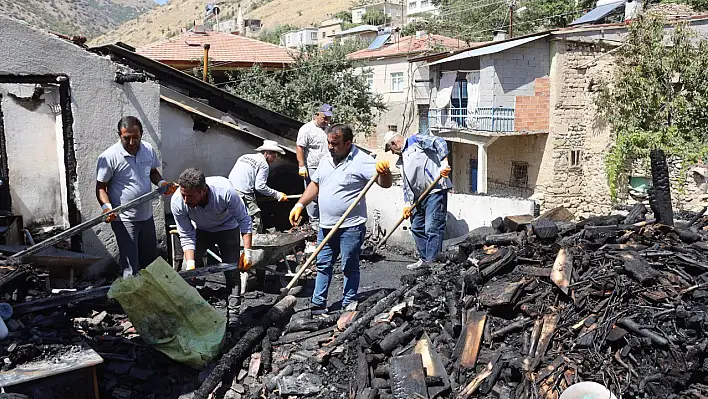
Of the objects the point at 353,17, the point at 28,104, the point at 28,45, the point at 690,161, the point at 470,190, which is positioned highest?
the point at 353,17

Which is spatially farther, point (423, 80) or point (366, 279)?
point (423, 80)

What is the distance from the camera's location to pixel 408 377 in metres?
4.34

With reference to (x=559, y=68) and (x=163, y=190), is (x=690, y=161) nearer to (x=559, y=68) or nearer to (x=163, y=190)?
(x=559, y=68)

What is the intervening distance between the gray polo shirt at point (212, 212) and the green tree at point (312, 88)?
45.8 ft

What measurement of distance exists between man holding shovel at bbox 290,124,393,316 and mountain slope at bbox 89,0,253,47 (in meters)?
73.7

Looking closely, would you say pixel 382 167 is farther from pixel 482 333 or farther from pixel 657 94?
pixel 657 94

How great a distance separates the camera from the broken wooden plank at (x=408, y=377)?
421 centimetres

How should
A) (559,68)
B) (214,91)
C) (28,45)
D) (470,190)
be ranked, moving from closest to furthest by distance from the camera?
(28,45) → (214,91) → (559,68) → (470,190)

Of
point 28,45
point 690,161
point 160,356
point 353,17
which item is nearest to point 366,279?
point 160,356

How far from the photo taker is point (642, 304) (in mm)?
4523

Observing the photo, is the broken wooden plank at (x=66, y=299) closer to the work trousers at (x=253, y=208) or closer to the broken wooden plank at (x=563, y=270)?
the work trousers at (x=253, y=208)

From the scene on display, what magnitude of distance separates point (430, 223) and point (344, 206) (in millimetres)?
2248

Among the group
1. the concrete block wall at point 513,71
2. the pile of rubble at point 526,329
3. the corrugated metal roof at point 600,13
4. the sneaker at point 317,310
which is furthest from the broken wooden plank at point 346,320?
the corrugated metal roof at point 600,13

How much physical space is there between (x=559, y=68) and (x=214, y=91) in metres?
15.3
